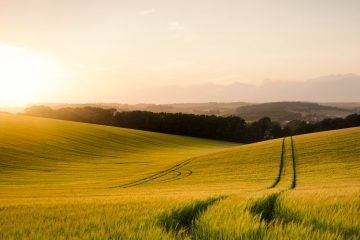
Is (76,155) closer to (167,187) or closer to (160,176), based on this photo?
(160,176)

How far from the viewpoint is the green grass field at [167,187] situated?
4.63 m

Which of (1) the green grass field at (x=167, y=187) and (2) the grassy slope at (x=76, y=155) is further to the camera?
(2) the grassy slope at (x=76, y=155)

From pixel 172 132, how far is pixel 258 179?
87.9 m

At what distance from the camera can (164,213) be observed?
18.8 feet

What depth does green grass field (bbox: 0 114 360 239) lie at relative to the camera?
463cm

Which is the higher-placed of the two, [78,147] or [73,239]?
[73,239]

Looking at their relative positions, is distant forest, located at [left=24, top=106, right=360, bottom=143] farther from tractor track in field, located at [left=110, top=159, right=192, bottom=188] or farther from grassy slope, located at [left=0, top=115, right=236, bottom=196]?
tractor track in field, located at [left=110, top=159, right=192, bottom=188]

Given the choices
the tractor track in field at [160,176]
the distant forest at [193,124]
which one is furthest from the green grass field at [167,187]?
the distant forest at [193,124]

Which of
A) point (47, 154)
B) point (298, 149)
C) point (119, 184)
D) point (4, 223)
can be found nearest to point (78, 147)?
point (47, 154)

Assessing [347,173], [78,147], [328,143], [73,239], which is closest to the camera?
[73,239]

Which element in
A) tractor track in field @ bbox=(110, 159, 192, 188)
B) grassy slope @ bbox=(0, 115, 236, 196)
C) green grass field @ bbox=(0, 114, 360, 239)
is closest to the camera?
green grass field @ bbox=(0, 114, 360, 239)

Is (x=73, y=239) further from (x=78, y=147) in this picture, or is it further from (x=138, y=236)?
(x=78, y=147)

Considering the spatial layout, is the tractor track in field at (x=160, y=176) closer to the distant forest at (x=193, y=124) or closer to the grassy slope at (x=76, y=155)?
the grassy slope at (x=76, y=155)

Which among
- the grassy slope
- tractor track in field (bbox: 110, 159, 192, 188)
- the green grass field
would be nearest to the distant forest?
the green grass field
